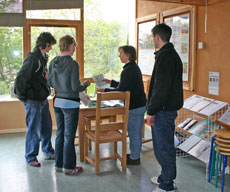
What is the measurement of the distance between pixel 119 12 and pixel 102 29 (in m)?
0.49

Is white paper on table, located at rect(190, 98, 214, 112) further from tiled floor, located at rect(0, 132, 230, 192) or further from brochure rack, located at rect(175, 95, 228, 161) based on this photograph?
tiled floor, located at rect(0, 132, 230, 192)

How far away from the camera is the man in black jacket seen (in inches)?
97.7

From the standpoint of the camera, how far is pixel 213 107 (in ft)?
10.5

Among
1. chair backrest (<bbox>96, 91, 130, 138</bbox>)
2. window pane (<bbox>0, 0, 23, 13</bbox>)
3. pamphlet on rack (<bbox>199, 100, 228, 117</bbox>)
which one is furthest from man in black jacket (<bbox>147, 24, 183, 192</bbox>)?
window pane (<bbox>0, 0, 23, 13</bbox>)

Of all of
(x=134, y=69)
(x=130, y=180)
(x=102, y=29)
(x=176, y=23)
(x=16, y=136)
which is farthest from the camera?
(x=102, y=29)

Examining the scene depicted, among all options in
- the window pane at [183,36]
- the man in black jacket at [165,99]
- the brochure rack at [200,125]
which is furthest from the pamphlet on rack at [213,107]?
the window pane at [183,36]

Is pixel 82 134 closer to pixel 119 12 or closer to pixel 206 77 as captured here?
pixel 206 77

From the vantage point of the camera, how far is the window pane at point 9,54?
4789 millimetres

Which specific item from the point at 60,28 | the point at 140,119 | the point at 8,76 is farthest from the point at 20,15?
the point at 140,119

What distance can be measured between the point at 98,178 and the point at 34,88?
A: 122 cm

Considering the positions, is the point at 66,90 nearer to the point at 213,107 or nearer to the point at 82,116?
the point at 82,116

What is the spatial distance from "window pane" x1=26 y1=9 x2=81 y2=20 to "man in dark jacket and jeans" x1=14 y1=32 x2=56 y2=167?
5.73 feet

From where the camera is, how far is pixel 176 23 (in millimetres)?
4156

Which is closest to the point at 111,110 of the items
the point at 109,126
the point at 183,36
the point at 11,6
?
the point at 109,126
